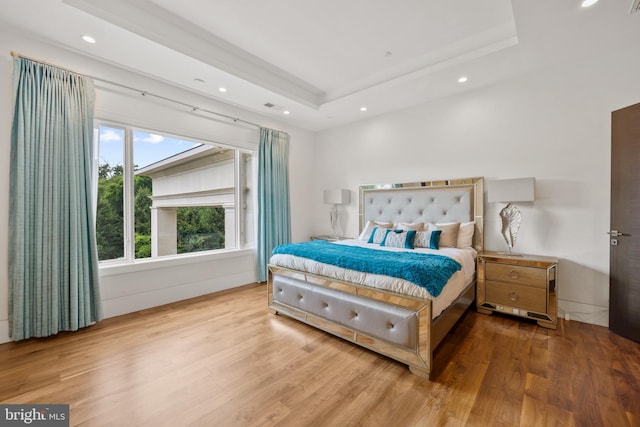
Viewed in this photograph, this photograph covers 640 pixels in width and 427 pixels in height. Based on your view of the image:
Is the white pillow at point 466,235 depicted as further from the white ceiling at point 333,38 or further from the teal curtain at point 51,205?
the teal curtain at point 51,205

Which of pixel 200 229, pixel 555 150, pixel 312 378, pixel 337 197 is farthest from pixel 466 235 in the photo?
pixel 200 229

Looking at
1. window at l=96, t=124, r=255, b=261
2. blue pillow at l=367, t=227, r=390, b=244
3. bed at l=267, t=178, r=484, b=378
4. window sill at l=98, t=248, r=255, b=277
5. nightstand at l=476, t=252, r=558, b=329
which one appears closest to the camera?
bed at l=267, t=178, r=484, b=378

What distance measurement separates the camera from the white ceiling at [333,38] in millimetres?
2225

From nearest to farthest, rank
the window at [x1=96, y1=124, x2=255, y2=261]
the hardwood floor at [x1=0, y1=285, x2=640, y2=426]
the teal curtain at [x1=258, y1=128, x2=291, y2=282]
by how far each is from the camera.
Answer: the hardwood floor at [x1=0, y1=285, x2=640, y2=426] → the window at [x1=96, y1=124, x2=255, y2=261] → the teal curtain at [x1=258, y1=128, x2=291, y2=282]

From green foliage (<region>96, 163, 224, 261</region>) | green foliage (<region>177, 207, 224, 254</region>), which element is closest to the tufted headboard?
green foliage (<region>177, 207, 224, 254</region>)

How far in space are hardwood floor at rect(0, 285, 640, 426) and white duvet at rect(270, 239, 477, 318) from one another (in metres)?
0.48

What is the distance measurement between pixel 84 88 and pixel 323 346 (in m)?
3.48

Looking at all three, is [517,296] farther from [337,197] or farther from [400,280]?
[337,197]

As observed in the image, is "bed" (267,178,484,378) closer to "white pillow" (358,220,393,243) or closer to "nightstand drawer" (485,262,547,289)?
"white pillow" (358,220,393,243)

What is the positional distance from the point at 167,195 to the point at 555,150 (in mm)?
4826

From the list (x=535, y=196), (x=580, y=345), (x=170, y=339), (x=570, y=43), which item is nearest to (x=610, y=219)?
(x=535, y=196)

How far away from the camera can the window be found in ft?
10.1

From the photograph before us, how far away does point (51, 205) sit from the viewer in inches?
99.0

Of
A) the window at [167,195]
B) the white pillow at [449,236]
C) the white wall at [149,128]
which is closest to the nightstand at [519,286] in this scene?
the white pillow at [449,236]
